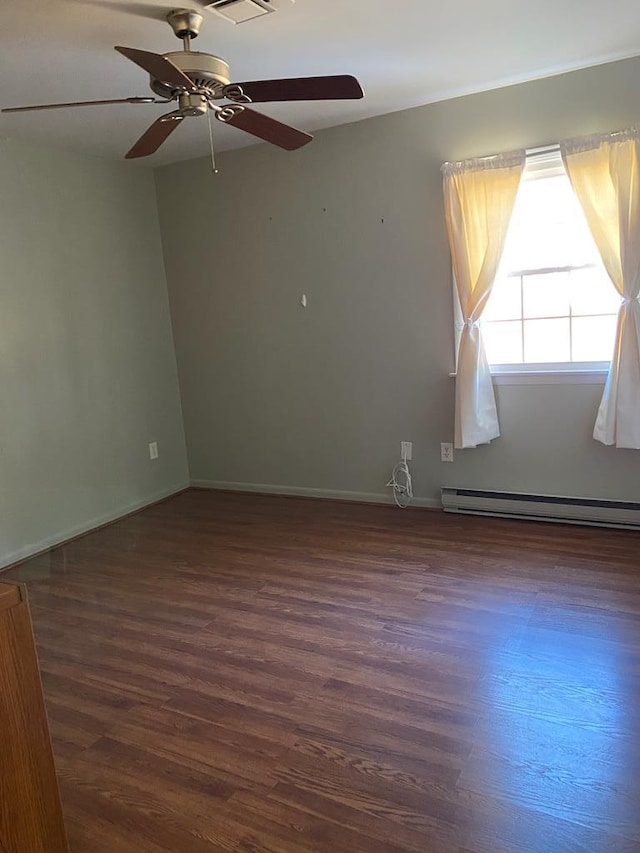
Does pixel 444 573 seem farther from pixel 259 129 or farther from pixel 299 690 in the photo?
pixel 259 129

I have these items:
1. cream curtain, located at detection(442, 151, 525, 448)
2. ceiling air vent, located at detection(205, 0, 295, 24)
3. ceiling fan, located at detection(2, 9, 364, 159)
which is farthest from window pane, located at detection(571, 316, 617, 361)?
ceiling air vent, located at detection(205, 0, 295, 24)

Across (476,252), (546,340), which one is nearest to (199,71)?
(476,252)

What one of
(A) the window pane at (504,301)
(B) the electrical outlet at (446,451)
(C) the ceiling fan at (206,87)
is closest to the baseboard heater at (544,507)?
(B) the electrical outlet at (446,451)

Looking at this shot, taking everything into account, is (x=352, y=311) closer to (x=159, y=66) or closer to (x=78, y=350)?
(x=78, y=350)

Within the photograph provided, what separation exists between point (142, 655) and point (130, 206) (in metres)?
3.26

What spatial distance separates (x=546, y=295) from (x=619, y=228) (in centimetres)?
51

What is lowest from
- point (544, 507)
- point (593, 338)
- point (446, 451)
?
point (544, 507)

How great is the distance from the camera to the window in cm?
345

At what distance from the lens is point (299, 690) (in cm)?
226

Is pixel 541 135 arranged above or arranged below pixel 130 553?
above

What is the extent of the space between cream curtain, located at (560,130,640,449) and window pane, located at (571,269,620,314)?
12 centimetres

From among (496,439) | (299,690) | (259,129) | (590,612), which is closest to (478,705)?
(299,690)

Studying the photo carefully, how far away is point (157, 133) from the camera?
2547mm

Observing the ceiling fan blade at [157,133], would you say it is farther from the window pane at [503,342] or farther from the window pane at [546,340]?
the window pane at [546,340]
